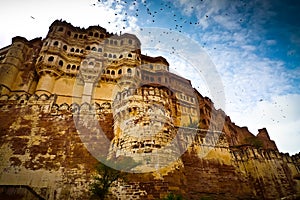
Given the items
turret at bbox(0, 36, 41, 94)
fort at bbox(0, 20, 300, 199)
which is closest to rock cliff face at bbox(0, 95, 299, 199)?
fort at bbox(0, 20, 300, 199)

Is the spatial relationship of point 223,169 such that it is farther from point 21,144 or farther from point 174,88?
point 174,88

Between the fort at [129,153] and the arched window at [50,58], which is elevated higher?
the arched window at [50,58]

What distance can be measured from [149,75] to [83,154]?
78.6 ft

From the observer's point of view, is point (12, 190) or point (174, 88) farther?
point (174, 88)

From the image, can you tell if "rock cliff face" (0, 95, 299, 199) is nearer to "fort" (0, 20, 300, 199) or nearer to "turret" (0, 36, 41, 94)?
"fort" (0, 20, 300, 199)

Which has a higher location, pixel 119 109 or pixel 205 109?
pixel 205 109

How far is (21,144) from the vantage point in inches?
584

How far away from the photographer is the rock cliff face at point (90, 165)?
1245 centimetres

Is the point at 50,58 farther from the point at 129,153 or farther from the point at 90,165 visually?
the point at 129,153

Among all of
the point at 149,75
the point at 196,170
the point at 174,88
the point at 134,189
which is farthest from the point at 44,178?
the point at 174,88

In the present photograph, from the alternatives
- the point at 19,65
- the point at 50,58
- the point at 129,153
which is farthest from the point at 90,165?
the point at 19,65

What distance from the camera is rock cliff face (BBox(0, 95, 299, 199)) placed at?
1245 cm

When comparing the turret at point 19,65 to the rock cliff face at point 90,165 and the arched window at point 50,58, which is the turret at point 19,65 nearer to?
the arched window at point 50,58

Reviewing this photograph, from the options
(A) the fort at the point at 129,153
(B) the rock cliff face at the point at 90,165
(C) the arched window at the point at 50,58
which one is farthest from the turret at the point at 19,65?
(B) the rock cliff face at the point at 90,165
